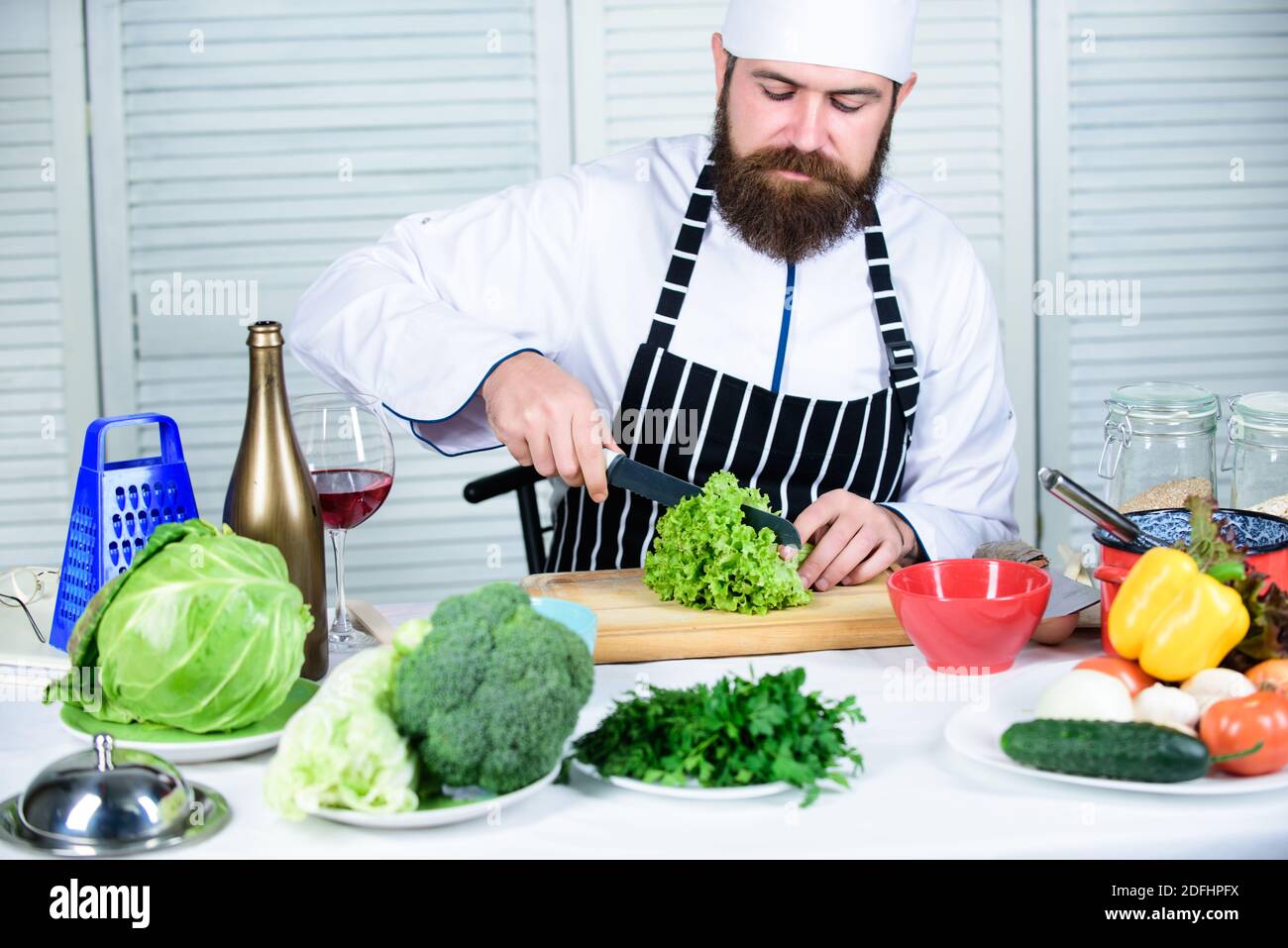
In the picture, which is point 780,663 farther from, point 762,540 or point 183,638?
point 183,638

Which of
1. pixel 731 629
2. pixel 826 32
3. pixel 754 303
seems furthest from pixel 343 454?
pixel 826 32

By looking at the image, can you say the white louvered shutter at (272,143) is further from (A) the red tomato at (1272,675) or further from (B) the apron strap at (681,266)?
(A) the red tomato at (1272,675)

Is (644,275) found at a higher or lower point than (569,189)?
lower

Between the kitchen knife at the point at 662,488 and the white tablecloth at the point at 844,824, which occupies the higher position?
the kitchen knife at the point at 662,488

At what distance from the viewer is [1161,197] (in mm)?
4184

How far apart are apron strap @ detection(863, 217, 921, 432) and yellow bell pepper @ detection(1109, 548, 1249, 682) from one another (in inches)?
40.9

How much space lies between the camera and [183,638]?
4.51 feet

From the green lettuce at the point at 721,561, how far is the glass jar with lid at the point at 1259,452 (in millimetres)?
641

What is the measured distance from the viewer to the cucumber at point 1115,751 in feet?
4.31

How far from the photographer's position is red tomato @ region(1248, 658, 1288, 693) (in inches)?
56.8

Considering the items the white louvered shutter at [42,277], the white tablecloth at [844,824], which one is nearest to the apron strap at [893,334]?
the white tablecloth at [844,824]
